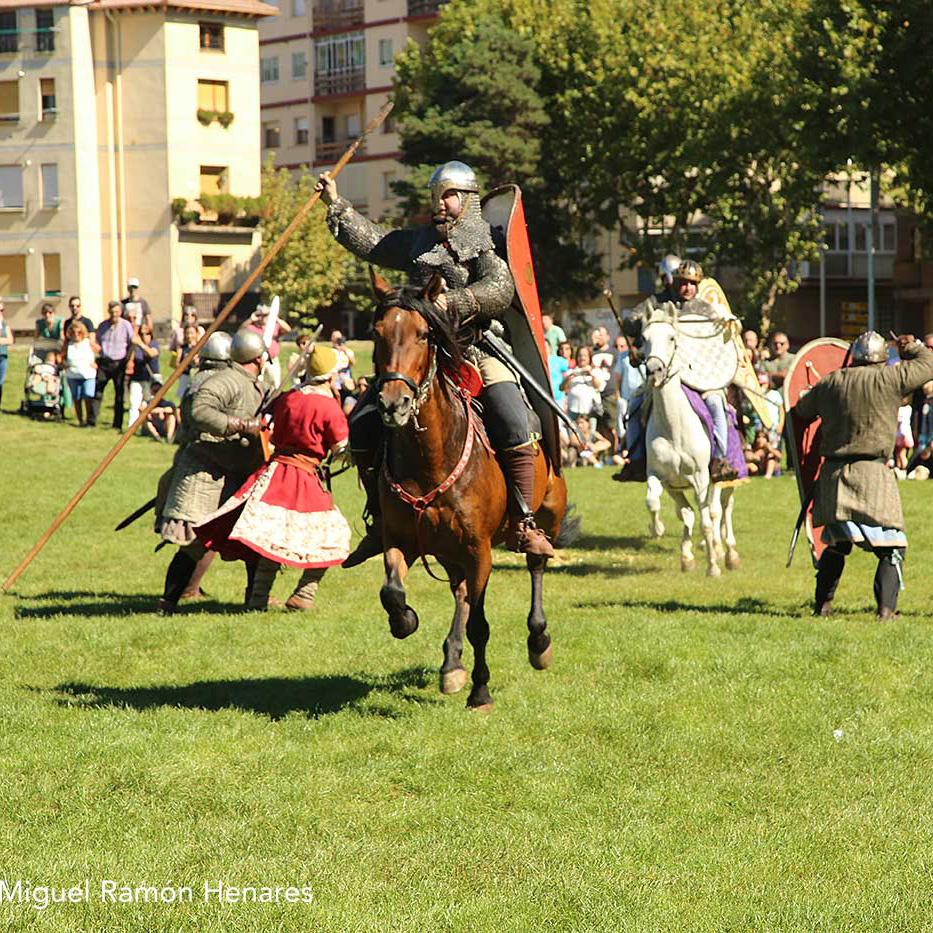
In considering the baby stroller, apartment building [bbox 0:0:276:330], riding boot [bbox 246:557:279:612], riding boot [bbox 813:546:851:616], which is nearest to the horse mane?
riding boot [bbox 246:557:279:612]

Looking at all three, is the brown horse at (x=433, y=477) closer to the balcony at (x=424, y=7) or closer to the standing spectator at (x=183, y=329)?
the standing spectator at (x=183, y=329)

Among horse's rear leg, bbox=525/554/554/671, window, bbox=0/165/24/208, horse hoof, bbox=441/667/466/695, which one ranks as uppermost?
window, bbox=0/165/24/208

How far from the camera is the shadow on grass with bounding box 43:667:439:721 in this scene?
9.40m

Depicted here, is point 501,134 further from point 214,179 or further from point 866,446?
point 866,446

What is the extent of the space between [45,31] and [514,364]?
2185 inches

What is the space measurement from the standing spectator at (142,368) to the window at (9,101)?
1427 inches

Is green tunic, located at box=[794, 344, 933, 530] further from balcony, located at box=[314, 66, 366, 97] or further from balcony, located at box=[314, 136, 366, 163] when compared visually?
balcony, located at box=[314, 136, 366, 163]

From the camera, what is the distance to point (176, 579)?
13.0 meters

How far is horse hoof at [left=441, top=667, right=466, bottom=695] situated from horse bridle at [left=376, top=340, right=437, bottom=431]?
164 centimetres

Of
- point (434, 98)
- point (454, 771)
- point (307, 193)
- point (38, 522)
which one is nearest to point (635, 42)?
point (434, 98)

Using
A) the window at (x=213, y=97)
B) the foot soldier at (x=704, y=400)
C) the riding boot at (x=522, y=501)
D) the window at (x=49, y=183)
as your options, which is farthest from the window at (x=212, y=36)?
the riding boot at (x=522, y=501)

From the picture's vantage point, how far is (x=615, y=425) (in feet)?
88.9

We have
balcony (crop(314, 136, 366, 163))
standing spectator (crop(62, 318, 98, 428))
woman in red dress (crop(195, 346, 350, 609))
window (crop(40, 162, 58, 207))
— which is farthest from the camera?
balcony (crop(314, 136, 366, 163))

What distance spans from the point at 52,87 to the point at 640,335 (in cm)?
4987
